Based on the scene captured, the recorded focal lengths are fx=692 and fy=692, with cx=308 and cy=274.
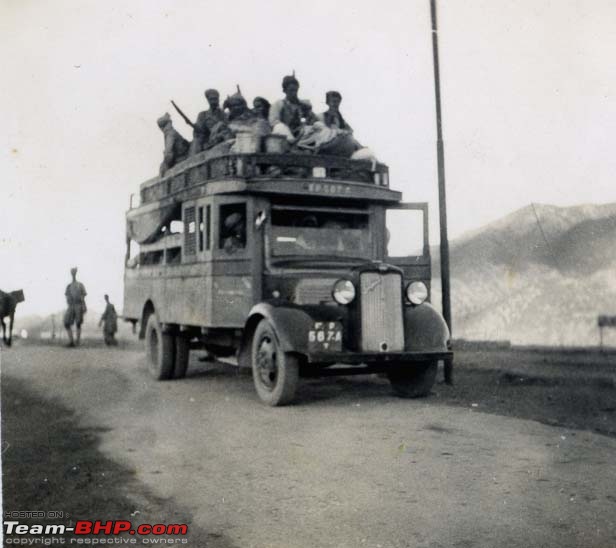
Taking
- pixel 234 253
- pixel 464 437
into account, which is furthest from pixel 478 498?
pixel 234 253

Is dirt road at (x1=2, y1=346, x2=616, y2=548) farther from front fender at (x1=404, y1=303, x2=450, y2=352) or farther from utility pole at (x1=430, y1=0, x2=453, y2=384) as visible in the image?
utility pole at (x1=430, y1=0, x2=453, y2=384)

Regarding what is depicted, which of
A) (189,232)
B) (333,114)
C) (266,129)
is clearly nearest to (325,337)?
(189,232)

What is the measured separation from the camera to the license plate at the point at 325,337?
5828 millimetres

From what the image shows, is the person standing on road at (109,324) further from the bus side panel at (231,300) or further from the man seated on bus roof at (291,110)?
the bus side panel at (231,300)

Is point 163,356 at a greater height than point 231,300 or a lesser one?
lesser

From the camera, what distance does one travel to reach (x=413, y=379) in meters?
6.74

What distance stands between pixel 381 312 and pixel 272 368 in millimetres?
1094

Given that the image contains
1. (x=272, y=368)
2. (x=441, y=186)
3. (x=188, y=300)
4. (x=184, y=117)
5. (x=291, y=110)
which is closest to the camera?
(x=272, y=368)

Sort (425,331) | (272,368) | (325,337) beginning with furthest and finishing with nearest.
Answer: (425,331) → (272,368) → (325,337)

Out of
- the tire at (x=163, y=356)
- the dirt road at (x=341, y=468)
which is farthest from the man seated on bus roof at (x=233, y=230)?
the tire at (x=163, y=356)

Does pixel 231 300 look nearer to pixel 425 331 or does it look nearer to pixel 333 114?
pixel 425 331

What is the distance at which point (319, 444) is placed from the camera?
4.63 m

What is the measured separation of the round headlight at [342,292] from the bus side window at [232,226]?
1338 mm

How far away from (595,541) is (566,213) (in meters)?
21.3
